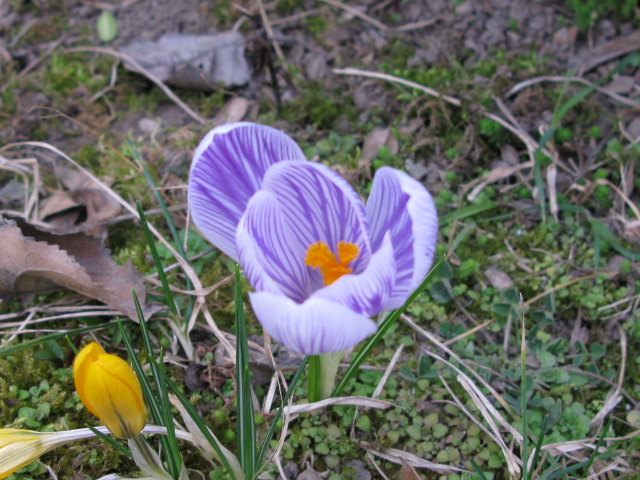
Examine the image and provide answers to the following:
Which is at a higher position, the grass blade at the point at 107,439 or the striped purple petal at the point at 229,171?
the striped purple petal at the point at 229,171

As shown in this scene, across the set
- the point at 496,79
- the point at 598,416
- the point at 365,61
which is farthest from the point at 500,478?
the point at 365,61

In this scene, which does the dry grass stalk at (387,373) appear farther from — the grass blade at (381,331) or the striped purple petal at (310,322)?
the striped purple petal at (310,322)

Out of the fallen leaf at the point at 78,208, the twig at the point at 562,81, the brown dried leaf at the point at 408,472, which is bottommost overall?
the brown dried leaf at the point at 408,472

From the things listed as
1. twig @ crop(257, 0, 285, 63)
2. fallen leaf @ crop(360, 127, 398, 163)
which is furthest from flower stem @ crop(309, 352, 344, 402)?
twig @ crop(257, 0, 285, 63)

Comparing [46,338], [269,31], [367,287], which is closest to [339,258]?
[367,287]

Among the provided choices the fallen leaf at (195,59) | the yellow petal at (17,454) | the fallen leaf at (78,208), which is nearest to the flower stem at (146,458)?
the yellow petal at (17,454)

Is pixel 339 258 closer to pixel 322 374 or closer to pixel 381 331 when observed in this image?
pixel 381 331
